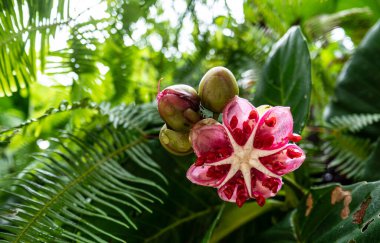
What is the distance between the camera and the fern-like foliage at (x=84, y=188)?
48 centimetres

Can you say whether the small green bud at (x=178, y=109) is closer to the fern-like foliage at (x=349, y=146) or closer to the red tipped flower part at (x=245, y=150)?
the red tipped flower part at (x=245, y=150)

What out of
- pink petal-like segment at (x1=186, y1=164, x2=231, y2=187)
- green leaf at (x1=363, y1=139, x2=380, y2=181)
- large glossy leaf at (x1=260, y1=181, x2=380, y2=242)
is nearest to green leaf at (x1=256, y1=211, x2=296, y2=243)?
large glossy leaf at (x1=260, y1=181, x2=380, y2=242)

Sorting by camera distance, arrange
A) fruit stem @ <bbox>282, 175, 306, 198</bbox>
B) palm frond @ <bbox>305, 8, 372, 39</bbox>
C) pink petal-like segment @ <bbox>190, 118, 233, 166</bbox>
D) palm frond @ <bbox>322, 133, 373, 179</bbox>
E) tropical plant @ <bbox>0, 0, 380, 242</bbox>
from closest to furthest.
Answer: pink petal-like segment @ <bbox>190, 118, 233, 166</bbox> < tropical plant @ <bbox>0, 0, 380, 242</bbox> < fruit stem @ <bbox>282, 175, 306, 198</bbox> < palm frond @ <bbox>322, 133, 373, 179</bbox> < palm frond @ <bbox>305, 8, 372, 39</bbox>

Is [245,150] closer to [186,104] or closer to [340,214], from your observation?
[186,104]

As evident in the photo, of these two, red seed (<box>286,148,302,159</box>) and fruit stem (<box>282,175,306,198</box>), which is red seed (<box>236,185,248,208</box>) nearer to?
red seed (<box>286,148,302,159</box>)

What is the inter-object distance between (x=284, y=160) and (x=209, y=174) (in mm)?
67

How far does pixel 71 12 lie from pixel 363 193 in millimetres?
371

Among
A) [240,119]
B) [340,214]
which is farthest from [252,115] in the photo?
[340,214]

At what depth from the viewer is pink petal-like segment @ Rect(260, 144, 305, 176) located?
1.42 feet

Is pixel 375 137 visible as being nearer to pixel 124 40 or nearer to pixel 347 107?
pixel 347 107

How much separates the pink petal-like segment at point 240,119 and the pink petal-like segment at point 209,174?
0.03 meters

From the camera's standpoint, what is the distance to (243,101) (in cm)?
44

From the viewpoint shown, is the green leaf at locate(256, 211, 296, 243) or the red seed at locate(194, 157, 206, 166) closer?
the red seed at locate(194, 157, 206, 166)

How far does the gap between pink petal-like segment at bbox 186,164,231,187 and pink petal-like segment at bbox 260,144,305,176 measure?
0.12ft
